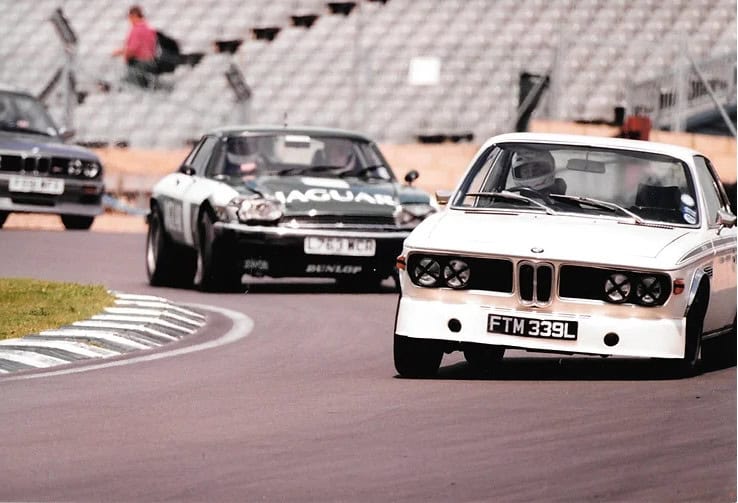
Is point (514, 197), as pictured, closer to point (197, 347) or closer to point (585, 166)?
point (585, 166)

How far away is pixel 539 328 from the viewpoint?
982 cm

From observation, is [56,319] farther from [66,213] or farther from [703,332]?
[66,213]

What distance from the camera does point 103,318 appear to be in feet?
41.5

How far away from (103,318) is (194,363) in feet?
5.92

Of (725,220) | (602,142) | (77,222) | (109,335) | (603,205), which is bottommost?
(77,222)

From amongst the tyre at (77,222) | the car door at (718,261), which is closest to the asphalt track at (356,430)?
the car door at (718,261)

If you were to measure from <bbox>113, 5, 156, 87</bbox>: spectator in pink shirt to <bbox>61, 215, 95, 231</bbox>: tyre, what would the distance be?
7794 mm

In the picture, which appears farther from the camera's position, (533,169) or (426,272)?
(533,169)

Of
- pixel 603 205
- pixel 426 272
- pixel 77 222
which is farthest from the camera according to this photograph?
pixel 77 222

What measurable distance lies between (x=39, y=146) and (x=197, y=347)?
13011 millimetres

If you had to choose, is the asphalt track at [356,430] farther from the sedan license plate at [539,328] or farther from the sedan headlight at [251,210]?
the sedan headlight at [251,210]

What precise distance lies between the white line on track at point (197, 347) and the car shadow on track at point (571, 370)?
1597 mm

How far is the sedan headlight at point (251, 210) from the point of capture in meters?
16.0

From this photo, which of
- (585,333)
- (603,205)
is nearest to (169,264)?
(603,205)
